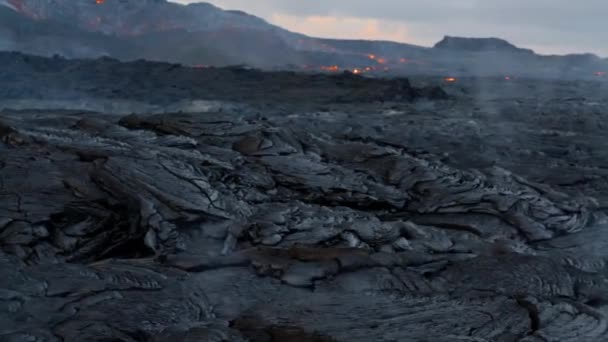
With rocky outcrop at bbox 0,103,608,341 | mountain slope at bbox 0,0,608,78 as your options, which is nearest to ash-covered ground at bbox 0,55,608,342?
rocky outcrop at bbox 0,103,608,341

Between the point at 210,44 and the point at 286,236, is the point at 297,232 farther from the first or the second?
the point at 210,44

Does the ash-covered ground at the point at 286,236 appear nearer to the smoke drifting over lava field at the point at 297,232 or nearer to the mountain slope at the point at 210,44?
the smoke drifting over lava field at the point at 297,232

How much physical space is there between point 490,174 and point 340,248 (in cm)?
509

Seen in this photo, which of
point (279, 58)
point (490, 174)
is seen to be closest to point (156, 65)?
point (490, 174)

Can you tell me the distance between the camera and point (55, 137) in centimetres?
1026

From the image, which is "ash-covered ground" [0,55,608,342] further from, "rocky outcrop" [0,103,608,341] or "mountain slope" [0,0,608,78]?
"mountain slope" [0,0,608,78]

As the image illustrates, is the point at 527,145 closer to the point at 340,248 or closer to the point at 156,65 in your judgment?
the point at 340,248

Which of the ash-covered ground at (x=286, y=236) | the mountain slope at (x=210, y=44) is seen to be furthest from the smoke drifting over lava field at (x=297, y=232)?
the mountain slope at (x=210, y=44)

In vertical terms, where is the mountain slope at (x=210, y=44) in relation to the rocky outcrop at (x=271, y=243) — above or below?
above

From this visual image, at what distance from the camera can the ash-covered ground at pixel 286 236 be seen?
5.89m

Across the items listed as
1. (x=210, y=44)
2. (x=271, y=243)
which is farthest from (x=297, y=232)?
(x=210, y=44)

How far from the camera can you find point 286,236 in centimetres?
799

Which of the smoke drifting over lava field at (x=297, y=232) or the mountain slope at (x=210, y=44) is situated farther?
the mountain slope at (x=210, y=44)

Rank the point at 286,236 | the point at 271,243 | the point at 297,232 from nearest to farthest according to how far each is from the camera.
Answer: the point at 271,243
the point at 286,236
the point at 297,232
